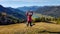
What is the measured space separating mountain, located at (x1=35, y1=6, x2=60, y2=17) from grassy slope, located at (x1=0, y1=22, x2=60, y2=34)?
0.26m

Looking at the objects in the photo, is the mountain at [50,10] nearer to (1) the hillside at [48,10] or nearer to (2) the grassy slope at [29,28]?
(1) the hillside at [48,10]

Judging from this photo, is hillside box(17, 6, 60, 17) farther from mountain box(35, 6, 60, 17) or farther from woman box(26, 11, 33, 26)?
woman box(26, 11, 33, 26)

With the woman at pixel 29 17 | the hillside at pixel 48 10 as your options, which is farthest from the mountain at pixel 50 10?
the woman at pixel 29 17

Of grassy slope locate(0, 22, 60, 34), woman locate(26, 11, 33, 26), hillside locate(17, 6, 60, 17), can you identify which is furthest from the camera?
hillside locate(17, 6, 60, 17)

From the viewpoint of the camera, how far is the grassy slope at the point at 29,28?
3695 mm

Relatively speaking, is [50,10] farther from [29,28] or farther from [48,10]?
[29,28]

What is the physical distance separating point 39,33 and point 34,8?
568mm

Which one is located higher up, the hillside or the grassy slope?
the hillside

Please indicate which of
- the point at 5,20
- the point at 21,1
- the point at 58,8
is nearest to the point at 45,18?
→ the point at 58,8

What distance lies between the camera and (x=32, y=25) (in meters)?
3.83

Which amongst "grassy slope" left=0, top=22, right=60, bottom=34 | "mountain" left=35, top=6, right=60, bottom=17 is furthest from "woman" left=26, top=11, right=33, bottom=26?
"mountain" left=35, top=6, right=60, bottom=17

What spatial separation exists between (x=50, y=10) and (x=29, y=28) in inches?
26.9

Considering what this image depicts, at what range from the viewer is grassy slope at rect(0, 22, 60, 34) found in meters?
3.70

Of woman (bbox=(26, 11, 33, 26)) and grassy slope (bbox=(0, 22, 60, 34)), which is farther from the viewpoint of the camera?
woman (bbox=(26, 11, 33, 26))
